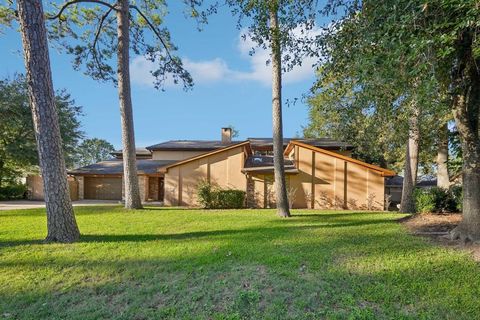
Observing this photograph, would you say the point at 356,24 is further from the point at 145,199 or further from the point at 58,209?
the point at 145,199

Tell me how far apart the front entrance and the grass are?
616 inches

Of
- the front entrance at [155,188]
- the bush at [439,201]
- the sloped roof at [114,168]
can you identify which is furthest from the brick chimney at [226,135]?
the bush at [439,201]

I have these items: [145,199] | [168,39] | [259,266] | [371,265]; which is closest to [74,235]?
[259,266]

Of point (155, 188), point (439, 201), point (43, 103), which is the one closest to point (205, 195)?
point (155, 188)

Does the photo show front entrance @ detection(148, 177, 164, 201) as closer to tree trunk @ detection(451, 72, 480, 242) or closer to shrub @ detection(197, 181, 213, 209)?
shrub @ detection(197, 181, 213, 209)

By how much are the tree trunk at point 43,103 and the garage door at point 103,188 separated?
18641 millimetres

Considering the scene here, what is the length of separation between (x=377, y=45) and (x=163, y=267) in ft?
16.8

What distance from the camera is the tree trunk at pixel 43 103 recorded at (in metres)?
6.62

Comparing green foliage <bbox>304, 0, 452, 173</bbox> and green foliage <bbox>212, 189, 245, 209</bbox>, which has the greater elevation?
green foliage <bbox>304, 0, 452, 173</bbox>

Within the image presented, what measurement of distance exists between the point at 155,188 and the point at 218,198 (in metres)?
8.63

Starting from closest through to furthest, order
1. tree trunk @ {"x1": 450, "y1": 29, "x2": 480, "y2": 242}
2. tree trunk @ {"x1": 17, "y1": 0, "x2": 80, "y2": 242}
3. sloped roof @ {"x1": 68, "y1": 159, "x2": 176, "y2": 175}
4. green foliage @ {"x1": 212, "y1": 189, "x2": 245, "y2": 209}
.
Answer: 1. tree trunk @ {"x1": 450, "y1": 29, "x2": 480, "y2": 242}
2. tree trunk @ {"x1": 17, "y1": 0, "x2": 80, "y2": 242}
3. green foliage @ {"x1": 212, "y1": 189, "x2": 245, "y2": 209}
4. sloped roof @ {"x1": 68, "y1": 159, "x2": 176, "y2": 175}

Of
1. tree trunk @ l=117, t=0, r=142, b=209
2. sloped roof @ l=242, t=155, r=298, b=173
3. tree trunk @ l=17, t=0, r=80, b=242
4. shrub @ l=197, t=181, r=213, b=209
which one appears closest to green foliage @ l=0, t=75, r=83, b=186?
tree trunk @ l=117, t=0, r=142, b=209

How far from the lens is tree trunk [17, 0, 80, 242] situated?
21.7ft

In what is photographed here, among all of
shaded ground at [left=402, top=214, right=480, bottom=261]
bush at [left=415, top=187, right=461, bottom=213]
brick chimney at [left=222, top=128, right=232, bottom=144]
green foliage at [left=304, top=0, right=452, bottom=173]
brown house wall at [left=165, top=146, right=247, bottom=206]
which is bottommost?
shaded ground at [left=402, top=214, right=480, bottom=261]
